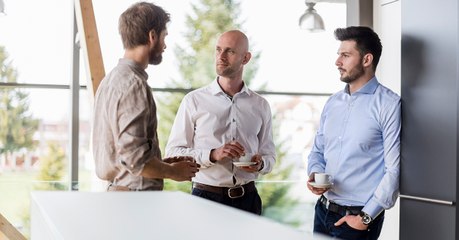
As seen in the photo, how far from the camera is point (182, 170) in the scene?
2846 millimetres

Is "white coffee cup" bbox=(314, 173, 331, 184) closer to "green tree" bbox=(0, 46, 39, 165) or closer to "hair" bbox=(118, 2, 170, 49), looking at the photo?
"hair" bbox=(118, 2, 170, 49)

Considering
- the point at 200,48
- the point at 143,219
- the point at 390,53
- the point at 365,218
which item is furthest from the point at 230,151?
the point at 200,48

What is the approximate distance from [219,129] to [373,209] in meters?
0.94

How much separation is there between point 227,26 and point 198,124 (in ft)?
62.0

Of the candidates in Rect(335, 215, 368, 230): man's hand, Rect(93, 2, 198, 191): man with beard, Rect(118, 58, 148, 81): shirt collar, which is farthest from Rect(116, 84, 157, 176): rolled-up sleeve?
Rect(335, 215, 368, 230): man's hand

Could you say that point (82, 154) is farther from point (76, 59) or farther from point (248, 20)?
point (76, 59)

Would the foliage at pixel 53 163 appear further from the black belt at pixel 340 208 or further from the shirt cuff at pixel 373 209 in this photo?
the shirt cuff at pixel 373 209

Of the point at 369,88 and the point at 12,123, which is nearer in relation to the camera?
the point at 369,88

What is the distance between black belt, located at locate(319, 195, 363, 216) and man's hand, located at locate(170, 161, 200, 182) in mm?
747

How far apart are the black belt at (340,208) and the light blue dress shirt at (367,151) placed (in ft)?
0.06

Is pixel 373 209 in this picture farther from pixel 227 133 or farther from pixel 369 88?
pixel 227 133

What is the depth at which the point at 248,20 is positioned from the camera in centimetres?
2194

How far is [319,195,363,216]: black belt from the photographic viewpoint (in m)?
3.29

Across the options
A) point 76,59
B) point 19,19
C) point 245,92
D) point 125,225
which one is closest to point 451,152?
point 245,92
